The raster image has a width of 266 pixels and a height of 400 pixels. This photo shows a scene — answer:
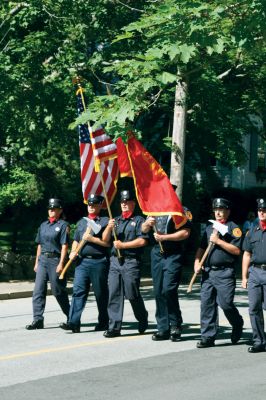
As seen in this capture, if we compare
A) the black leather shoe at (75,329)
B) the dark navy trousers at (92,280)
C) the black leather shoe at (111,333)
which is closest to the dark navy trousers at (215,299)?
the black leather shoe at (111,333)

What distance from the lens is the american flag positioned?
13008 mm

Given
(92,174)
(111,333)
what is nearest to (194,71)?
(92,174)

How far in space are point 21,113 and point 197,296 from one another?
5.46m

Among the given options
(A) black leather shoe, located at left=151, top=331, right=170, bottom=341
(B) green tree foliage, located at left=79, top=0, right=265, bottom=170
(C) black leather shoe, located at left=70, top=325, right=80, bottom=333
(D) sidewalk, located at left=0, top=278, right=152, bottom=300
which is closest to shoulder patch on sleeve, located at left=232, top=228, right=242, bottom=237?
(A) black leather shoe, located at left=151, top=331, right=170, bottom=341

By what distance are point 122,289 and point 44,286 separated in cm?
136

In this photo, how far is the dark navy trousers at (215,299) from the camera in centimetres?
1092

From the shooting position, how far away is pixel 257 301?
1065 cm

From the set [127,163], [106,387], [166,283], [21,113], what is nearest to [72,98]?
[21,113]

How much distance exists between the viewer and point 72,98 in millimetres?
19406

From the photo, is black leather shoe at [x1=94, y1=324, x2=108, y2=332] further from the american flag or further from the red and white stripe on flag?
the red and white stripe on flag

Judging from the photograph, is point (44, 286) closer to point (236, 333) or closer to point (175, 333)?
point (175, 333)

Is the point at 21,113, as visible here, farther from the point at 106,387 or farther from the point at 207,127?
the point at 106,387

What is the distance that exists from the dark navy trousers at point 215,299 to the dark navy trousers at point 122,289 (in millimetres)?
1057

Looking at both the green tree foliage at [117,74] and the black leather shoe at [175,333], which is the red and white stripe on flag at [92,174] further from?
the black leather shoe at [175,333]
